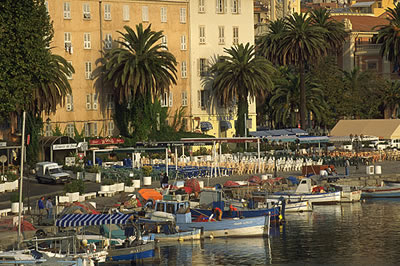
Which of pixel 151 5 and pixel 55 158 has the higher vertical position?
pixel 151 5

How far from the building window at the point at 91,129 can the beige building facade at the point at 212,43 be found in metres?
13.0

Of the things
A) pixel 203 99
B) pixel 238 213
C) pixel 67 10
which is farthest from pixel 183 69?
pixel 238 213

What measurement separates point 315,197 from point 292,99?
167 ft

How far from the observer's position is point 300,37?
10825cm

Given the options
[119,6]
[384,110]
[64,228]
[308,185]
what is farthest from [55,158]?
[384,110]

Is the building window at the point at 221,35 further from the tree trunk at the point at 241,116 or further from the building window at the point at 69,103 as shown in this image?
the building window at the point at 69,103

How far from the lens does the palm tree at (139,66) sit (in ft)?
308

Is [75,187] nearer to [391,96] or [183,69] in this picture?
[183,69]

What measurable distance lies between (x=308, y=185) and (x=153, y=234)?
21.2 meters

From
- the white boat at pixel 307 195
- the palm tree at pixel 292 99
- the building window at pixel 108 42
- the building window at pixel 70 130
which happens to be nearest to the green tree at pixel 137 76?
the building window at pixel 108 42

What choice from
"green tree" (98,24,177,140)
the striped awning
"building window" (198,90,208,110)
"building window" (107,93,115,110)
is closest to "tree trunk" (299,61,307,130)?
"building window" (198,90,208,110)

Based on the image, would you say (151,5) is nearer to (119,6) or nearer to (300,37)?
(119,6)

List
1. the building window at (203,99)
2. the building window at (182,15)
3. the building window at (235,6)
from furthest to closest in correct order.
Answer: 1. the building window at (235,6)
2. the building window at (203,99)
3. the building window at (182,15)

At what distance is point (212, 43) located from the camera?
108625mm
